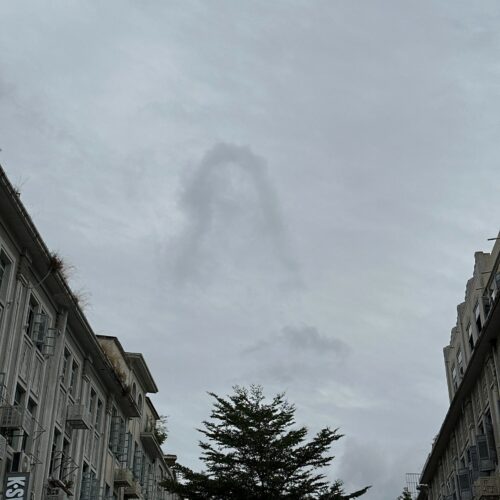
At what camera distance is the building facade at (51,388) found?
91.1 feet

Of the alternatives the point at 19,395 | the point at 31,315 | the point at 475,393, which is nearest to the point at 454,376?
the point at 475,393

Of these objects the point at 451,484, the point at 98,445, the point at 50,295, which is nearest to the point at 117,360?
the point at 98,445

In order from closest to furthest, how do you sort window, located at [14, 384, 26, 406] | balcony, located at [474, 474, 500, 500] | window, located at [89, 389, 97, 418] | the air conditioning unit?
1. the air conditioning unit
2. window, located at [14, 384, 26, 406]
3. balcony, located at [474, 474, 500, 500]
4. window, located at [89, 389, 97, 418]

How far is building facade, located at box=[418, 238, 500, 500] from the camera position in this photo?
36.8m

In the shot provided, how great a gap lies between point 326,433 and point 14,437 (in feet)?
54.1

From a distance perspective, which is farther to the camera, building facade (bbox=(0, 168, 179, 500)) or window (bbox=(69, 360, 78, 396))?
window (bbox=(69, 360, 78, 396))

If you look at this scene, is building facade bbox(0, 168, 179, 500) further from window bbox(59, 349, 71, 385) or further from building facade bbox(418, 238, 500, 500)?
building facade bbox(418, 238, 500, 500)

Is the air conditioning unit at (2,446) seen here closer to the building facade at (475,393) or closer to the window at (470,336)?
the building facade at (475,393)

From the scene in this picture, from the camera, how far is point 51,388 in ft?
106

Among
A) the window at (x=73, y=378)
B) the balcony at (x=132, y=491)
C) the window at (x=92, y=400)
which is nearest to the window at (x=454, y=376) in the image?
the balcony at (x=132, y=491)

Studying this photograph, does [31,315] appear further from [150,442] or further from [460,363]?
[460,363]

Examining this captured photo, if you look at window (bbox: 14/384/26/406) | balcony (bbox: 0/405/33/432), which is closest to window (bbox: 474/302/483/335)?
window (bbox: 14/384/26/406)

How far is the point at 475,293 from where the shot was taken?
137ft

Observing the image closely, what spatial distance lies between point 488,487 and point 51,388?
61.1ft
